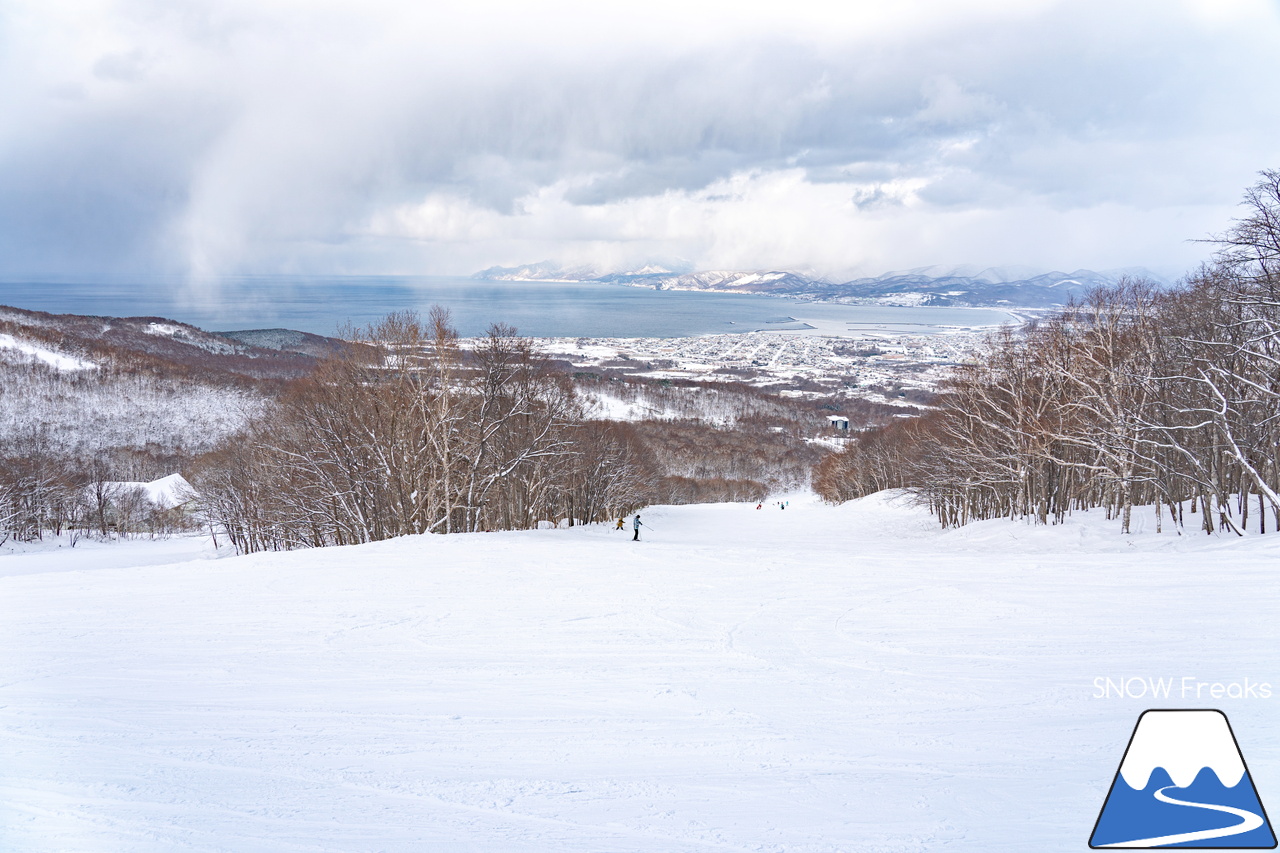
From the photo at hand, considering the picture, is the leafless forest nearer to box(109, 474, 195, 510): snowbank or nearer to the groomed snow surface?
the groomed snow surface

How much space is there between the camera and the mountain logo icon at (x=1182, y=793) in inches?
126

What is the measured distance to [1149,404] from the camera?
712 inches

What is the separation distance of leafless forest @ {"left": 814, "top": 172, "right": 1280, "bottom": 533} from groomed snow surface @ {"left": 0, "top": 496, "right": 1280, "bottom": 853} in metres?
6.01

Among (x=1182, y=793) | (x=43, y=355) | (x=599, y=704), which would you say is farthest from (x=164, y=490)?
(x=1182, y=793)

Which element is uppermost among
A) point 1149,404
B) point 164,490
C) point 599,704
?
point 1149,404

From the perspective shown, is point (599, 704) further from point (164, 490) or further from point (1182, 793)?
point (164, 490)

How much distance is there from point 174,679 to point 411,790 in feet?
12.0

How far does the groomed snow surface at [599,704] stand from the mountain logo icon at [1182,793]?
26.5 inches

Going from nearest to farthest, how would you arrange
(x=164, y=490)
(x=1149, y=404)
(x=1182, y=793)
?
(x=1182, y=793), (x=1149, y=404), (x=164, y=490)

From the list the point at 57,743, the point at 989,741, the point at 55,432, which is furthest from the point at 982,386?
the point at 55,432

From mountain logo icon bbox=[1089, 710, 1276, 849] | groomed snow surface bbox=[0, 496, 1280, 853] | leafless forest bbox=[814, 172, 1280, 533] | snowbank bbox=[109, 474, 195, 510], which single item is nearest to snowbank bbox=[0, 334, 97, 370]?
snowbank bbox=[109, 474, 195, 510]

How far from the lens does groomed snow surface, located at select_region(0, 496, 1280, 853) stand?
4113 mm

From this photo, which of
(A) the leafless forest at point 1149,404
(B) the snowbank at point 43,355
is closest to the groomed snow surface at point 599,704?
(A) the leafless forest at point 1149,404

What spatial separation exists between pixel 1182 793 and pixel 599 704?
4.14m
